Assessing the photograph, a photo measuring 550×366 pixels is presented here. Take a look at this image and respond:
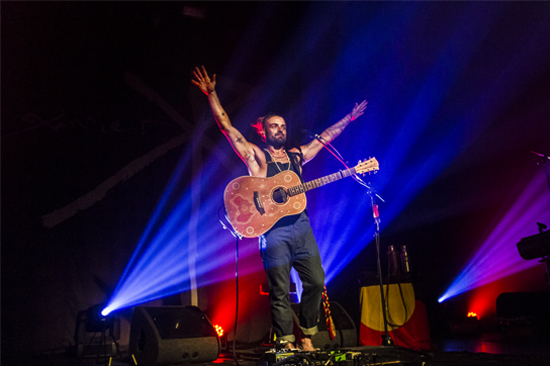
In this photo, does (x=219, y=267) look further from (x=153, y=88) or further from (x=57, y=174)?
(x=153, y=88)

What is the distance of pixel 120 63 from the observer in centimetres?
521

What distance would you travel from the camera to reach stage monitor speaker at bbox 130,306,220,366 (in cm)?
319

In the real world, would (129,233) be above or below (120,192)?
below

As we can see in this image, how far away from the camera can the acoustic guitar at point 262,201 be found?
3.15 m

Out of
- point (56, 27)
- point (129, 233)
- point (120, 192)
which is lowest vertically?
point (129, 233)

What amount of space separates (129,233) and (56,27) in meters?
2.91

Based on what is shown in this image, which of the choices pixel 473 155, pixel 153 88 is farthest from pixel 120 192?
pixel 473 155

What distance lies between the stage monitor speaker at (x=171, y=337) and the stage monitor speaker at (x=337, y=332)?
3.09 ft

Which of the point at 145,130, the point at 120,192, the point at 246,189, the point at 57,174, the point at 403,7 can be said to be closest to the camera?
the point at 246,189

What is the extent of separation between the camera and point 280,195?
325 centimetres

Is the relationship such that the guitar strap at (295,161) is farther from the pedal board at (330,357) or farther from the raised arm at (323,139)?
the pedal board at (330,357)

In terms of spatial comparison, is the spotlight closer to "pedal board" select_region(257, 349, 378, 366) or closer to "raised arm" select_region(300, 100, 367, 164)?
"pedal board" select_region(257, 349, 378, 366)

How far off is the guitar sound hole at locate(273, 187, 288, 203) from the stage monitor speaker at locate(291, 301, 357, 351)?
1.34 meters

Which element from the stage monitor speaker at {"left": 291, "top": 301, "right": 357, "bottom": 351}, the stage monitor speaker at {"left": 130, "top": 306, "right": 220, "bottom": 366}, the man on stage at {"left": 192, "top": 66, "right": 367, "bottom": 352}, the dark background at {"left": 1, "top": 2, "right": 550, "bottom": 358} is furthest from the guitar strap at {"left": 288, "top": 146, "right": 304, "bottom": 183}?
the dark background at {"left": 1, "top": 2, "right": 550, "bottom": 358}
